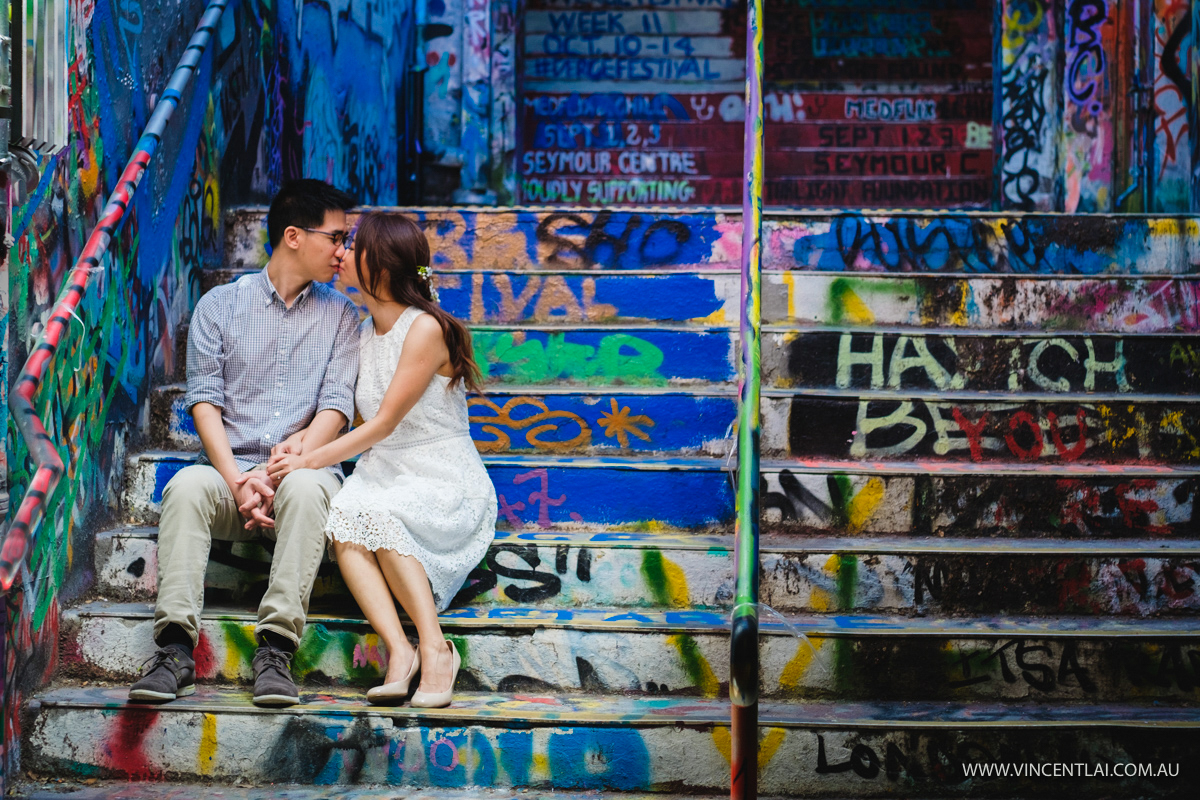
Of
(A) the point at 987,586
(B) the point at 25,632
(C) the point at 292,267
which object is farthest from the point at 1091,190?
(B) the point at 25,632

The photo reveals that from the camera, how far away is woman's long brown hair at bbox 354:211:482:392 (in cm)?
310

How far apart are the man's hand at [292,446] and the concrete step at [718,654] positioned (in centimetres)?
49

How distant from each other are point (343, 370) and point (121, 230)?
2.88ft

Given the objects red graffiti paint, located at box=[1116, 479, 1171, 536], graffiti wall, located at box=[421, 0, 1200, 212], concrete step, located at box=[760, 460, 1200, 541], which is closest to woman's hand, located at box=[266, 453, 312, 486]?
concrete step, located at box=[760, 460, 1200, 541]

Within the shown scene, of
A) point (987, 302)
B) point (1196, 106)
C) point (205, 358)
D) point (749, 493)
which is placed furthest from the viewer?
point (1196, 106)

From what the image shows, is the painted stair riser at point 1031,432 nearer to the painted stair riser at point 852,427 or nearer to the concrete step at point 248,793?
the painted stair riser at point 852,427

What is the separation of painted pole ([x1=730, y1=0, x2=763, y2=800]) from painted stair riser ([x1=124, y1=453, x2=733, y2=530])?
2.52 feet

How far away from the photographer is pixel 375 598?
285cm

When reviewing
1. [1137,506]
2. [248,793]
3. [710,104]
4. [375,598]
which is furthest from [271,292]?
[710,104]

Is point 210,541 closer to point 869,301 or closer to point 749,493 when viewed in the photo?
point 749,493

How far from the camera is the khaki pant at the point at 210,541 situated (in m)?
2.79

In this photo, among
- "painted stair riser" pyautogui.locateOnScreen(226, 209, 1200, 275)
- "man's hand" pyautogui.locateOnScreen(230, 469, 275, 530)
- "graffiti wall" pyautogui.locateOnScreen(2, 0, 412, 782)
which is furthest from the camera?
"painted stair riser" pyautogui.locateOnScreen(226, 209, 1200, 275)

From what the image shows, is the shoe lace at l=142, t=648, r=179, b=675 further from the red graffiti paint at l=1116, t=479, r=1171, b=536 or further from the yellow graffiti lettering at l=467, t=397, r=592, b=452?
the red graffiti paint at l=1116, t=479, r=1171, b=536

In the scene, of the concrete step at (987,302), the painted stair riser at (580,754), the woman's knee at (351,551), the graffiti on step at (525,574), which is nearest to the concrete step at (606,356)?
the concrete step at (987,302)
